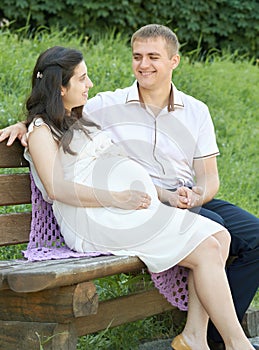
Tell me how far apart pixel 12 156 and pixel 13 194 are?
170mm

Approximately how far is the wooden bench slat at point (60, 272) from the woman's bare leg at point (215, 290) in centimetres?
30

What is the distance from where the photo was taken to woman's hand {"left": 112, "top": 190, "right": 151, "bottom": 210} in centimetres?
353

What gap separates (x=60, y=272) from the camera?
289cm

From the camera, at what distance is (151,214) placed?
3.53 metres

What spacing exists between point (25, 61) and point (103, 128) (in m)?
2.82

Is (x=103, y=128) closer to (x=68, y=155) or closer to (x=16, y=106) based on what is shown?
(x=68, y=155)

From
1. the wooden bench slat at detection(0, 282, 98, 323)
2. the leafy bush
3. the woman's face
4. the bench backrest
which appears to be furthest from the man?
the leafy bush

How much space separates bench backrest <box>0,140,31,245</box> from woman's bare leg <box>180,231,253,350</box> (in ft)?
2.58

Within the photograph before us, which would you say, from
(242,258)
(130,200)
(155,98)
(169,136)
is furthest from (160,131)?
(242,258)

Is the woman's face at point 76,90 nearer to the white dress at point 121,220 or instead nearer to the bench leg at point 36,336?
the white dress at point 121,220

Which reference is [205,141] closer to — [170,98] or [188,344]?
[170,98]

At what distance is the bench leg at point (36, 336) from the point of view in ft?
10.1

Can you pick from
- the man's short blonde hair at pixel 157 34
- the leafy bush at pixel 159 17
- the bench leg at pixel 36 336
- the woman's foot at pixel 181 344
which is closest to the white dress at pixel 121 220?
the woman's foot at pixel 181 344

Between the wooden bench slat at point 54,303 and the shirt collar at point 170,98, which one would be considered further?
the shirt collar at point 170,98
